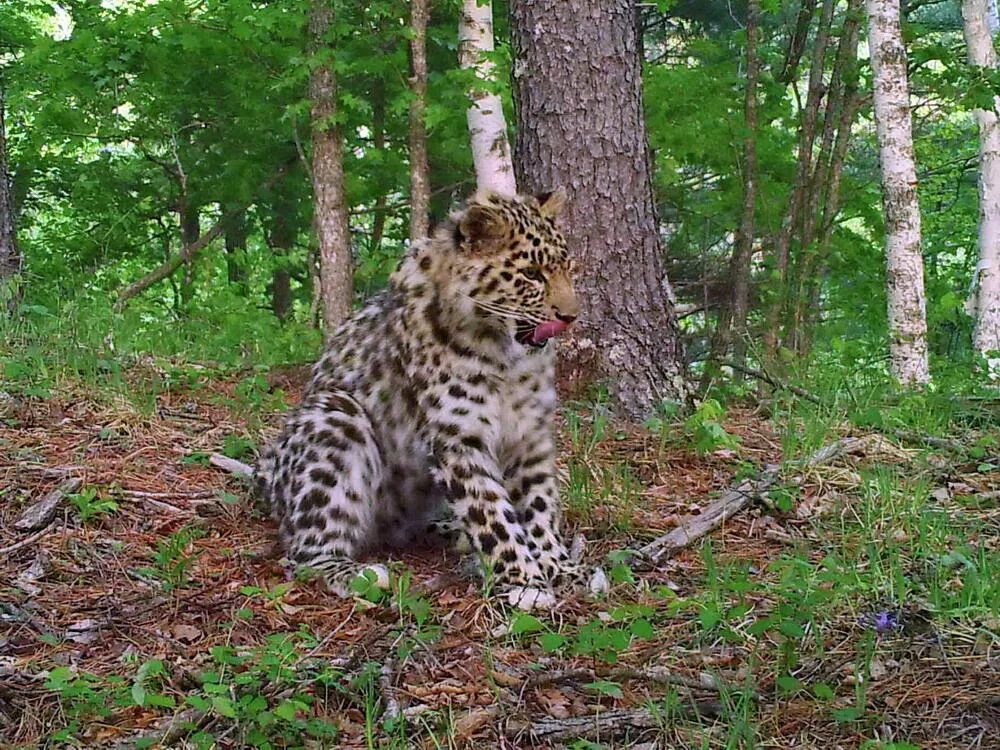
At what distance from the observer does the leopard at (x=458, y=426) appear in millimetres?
4133

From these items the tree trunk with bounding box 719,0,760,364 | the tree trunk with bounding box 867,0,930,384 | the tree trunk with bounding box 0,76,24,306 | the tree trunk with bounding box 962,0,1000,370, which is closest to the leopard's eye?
the tree trunk with bounding box 0,76,24,306

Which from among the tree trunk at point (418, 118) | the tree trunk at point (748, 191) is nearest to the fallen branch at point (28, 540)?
the tree trunk at point (418, 118)

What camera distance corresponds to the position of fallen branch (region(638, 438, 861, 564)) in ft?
14.0

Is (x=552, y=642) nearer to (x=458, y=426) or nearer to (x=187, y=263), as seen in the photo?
(x=458, y=426)

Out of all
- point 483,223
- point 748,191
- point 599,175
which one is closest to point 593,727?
point 483,223

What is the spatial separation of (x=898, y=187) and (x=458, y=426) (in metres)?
7.92

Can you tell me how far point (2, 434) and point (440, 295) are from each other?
247 centimetres

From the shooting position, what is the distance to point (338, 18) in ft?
34.0

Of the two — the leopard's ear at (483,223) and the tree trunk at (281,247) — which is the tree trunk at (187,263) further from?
the leopard's ear at (483,223)

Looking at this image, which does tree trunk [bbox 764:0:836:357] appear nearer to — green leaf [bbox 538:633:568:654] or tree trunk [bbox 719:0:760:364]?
tree trunk [bbox 719:0:760:364]

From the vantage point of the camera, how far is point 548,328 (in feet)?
13.6

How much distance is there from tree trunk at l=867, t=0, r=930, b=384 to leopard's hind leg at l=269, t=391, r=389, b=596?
7.18m

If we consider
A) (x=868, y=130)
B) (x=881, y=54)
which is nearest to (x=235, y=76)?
(x=881, y=54)

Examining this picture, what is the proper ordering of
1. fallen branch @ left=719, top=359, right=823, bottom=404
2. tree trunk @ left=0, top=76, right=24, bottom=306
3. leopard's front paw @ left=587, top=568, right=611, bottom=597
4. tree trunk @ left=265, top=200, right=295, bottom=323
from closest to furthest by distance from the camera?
leopard's front paw @ left=587, top=568, right=611, bottom=597 < fallen branch @ left=719, top=359, right=823, bottom=404 < tree trunk @ left=0, top=76, right=24, bottom=306 < tree trunk @ left=265, top=200, right=295, bottom=323
